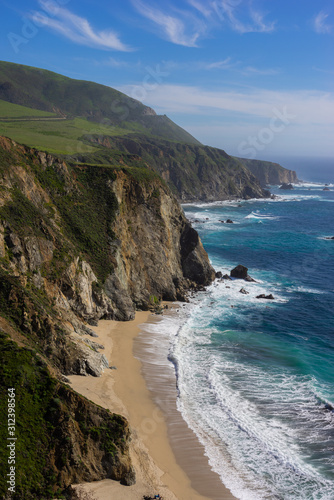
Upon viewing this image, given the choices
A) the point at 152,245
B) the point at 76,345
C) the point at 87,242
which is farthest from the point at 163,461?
the point at 152,245

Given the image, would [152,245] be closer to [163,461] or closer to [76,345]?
[76,345]

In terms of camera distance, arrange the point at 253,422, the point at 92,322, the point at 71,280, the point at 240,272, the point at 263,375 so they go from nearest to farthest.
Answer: the point at 253,422 → the point at 263,375 → the point at 71,280 → the point at 92,322 → the point at 240,272

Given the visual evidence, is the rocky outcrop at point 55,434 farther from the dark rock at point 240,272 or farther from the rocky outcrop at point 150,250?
the dark rock at point 240,272

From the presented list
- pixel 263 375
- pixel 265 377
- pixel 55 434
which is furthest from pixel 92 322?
pixel 55 434

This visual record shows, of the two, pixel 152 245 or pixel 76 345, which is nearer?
pixel 76 345

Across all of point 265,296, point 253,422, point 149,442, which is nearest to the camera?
point 149,442

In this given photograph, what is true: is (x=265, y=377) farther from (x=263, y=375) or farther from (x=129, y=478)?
(x=129, y=478)

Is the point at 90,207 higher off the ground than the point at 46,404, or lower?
higher
